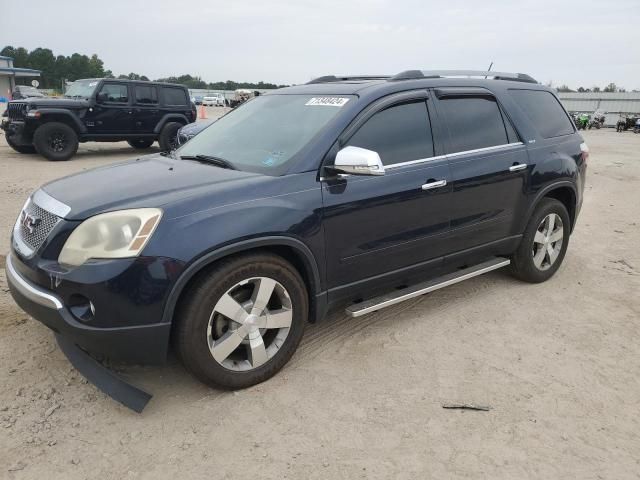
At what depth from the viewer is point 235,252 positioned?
2771 mm

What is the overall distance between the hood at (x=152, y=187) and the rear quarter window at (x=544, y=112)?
2.71 metres

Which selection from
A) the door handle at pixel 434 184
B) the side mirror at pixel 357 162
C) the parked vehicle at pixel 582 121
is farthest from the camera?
the parked vehicle at pixel 582 121

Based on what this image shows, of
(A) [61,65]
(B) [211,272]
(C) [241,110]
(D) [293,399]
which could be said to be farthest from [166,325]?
(A) [61,65]

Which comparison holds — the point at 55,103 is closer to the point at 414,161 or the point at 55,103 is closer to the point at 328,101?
the point at 328,101

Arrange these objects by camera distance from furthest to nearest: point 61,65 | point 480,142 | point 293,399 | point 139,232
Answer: point 61,65
point 480,142
point 293,399
point 139,232

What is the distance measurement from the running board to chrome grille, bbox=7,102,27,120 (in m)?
11.1

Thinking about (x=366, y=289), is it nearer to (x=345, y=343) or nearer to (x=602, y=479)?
(x=345, y=343)

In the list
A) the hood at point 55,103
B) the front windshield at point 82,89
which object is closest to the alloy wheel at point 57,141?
the hood at point 55,103

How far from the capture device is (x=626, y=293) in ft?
15.3

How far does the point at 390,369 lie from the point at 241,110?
7.67 feet

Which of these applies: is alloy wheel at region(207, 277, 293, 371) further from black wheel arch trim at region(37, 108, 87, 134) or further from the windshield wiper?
black wheel arch trim at region(37, 108, 87, 134)

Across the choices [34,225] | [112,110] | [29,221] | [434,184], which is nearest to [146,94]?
[112,110]

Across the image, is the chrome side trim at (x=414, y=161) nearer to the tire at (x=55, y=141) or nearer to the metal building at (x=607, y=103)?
the tire at (x=55, y=141)

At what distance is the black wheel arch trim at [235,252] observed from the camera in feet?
8.52
